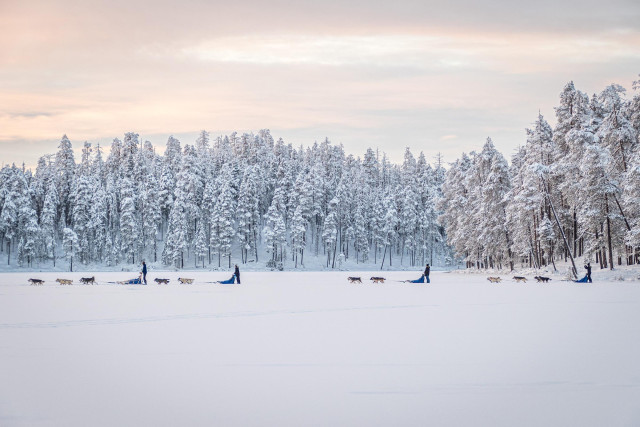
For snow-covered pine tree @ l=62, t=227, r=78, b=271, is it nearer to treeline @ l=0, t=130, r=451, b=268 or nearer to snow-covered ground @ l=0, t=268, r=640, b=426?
treeline @ l=0, t=130, r=451, b=268

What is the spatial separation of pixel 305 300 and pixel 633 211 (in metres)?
31.9

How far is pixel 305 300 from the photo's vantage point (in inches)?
992

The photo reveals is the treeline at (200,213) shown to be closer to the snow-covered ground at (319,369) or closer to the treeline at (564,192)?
the treeline at (564,192)

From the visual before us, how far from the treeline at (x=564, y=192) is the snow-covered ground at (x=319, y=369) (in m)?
29.1

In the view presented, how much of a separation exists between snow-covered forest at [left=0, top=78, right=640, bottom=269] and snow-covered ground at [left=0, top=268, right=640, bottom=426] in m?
31.2

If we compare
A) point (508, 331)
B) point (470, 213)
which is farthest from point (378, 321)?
point (470, 213)

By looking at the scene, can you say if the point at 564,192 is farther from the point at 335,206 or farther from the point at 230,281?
the point at 335,206

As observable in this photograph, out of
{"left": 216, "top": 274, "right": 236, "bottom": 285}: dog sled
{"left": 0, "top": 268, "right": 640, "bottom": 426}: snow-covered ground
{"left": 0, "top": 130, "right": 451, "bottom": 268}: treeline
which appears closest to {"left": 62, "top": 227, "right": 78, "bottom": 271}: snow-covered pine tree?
{"left": 0, "top": 130, "right": 451, "bottom": 268}: treeline

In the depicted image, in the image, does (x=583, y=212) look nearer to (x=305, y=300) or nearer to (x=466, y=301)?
(x=466, y=301)

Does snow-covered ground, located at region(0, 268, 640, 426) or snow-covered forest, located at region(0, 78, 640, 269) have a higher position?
snow-covered forest, located at region(0, 78, 640, 269)

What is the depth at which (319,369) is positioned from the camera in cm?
1013

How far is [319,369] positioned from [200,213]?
286 feet

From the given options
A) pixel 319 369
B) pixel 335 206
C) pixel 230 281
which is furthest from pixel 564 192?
pixel 335 206

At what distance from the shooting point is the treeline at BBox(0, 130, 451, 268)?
282ft
